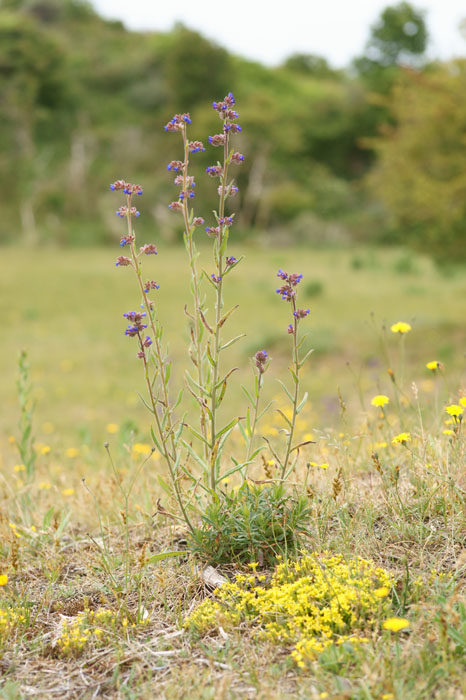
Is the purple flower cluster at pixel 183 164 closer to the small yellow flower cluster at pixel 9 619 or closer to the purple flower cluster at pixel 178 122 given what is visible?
the purple flower cluster at pixel 178 122

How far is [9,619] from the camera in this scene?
1983mm

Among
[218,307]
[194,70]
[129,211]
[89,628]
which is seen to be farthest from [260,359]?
[194,70]

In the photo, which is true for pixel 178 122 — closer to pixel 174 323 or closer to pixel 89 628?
pixel 89 628

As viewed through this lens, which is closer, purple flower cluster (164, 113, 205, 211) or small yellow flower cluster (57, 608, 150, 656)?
small yellow flower cluster (57, 608, 150, 656)

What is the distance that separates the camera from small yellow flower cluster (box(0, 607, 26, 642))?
74.9 inches

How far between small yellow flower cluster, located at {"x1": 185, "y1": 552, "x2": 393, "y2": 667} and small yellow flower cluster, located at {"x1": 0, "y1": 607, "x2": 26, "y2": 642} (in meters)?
0.57

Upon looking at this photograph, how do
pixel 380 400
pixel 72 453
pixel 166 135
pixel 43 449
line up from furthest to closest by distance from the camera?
pixel 166 135, pixel 72 453, pixel 43 449, pixel 380 400

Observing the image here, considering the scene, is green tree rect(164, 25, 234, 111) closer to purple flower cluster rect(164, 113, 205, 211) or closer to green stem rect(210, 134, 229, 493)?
purple flower cluster rect(164, 113, 205, 211)

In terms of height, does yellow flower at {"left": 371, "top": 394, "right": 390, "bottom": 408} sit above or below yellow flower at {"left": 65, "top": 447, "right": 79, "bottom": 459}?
above

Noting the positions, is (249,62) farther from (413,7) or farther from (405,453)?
(405,453)

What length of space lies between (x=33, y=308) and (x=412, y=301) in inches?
339

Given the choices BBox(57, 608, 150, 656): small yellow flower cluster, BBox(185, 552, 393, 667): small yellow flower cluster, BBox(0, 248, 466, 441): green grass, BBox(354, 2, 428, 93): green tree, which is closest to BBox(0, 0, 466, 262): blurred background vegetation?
BBox(354, 2, 428, 93): green tree

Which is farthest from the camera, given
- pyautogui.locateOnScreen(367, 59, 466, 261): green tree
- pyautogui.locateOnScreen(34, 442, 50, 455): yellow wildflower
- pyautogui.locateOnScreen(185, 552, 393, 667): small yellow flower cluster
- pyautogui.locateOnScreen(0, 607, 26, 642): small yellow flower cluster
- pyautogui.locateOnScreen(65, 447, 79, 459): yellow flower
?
pyautogui.locateOnScreen(367, 59, 466, 261): green tree

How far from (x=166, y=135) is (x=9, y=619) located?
26.5 m
